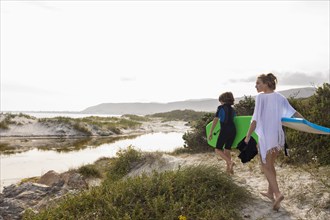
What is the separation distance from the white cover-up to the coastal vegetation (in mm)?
1147

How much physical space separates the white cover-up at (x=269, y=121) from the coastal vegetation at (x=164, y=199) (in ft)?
3.76

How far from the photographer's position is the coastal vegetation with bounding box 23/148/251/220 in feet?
17.8

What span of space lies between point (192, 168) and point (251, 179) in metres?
1.94

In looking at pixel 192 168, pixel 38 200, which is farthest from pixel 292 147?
pixel 38 200

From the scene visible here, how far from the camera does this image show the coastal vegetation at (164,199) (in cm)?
543

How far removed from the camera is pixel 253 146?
22.1ft

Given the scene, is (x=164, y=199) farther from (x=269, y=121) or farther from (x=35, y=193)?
(x=35, y=193)

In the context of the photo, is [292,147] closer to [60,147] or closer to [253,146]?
[253,146]

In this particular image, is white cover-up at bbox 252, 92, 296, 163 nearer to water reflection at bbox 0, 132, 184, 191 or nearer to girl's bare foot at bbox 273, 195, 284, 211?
girl's bare foot at bbox 273, 195, 284, 211

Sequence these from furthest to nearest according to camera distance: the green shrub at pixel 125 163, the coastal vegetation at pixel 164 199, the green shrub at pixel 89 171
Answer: the green shrub at pixel 89 171
the green shrub at pixel 125 163
the coastal vegetation at pixel 164 199

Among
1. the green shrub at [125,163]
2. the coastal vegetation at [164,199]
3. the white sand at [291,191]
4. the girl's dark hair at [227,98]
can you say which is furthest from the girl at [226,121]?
the green shrub at [125,163]

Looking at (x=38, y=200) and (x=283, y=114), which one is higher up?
(x=283, y=114)

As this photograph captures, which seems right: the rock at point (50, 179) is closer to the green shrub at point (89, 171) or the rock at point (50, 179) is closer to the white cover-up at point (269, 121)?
the green shrub at point (89, 171)

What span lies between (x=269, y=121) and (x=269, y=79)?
770mm
